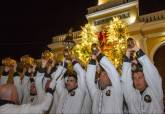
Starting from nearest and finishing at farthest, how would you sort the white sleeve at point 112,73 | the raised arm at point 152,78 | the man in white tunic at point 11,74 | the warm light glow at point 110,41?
the raised arm at point 152,78
the white sleeve at point 112,73
the man in white tunic at point 11,74
the warm light glow at point 110,41

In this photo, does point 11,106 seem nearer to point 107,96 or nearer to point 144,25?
point 107,96

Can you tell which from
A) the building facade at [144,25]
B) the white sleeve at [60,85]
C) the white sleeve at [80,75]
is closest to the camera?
the white sleeve at [80,75]

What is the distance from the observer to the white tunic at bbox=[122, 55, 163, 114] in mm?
3600

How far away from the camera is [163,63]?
1669cm

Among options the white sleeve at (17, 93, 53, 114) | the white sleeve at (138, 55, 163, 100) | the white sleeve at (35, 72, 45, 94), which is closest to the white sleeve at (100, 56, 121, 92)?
the white sleeve at (138, 55, 163, 100)

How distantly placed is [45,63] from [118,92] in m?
2.30

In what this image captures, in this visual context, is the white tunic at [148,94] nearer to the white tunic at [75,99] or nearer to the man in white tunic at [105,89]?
the man in white tunic at [105,89]

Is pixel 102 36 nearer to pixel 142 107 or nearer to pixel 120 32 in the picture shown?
pixel 120 32

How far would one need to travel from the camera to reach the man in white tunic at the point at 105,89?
3.95 m

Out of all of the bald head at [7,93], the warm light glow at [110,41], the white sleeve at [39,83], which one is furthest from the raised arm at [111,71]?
the warm light glow at [110,41]

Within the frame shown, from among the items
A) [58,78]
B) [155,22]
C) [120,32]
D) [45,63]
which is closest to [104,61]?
[58,78]

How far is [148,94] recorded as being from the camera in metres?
3.66

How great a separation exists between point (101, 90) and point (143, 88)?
80cm

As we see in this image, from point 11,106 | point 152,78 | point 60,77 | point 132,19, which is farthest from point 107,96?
point 132,19
